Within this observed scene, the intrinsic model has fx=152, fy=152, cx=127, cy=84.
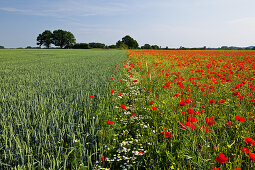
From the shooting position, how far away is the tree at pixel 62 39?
10012cm

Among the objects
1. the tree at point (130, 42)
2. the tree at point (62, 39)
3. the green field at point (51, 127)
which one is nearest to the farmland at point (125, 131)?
the green field at point (51, 127)

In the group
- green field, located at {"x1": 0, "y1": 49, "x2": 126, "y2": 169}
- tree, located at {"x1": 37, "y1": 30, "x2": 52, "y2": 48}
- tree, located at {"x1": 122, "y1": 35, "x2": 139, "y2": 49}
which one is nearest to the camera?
green field, located at {"x1": 0, "y1": 49, "x2": 126, "y2": 169}

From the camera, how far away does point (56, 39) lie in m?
101

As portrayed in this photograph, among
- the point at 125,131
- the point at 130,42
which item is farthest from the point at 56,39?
the point at 125,131

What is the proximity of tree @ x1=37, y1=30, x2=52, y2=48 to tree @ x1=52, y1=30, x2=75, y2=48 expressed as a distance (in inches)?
100

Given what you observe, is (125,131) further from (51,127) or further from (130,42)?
(130,42)

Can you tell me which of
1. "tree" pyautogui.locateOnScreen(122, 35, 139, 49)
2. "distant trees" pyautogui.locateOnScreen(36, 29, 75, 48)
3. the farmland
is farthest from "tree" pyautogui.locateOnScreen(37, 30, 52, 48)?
the farmland

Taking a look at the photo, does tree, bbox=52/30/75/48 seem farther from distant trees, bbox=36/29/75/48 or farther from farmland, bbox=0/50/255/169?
farmland, bbox=0/50/255/169

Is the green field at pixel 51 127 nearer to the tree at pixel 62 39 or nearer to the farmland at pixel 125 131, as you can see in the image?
the farmland at pixel 125 131

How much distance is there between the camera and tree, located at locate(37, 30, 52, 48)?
99.8 meters

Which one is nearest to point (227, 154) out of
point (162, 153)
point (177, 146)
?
point (177, 146)

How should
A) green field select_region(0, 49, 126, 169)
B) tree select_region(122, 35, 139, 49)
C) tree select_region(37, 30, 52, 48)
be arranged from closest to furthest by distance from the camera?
green field select_region(0, 49, 126, 169) < tree select_region(37, 30, 52, 48) < tree select_region(122, 35, 139, 49)

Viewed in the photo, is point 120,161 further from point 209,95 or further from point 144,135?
point 209,95

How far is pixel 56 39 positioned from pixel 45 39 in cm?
681
